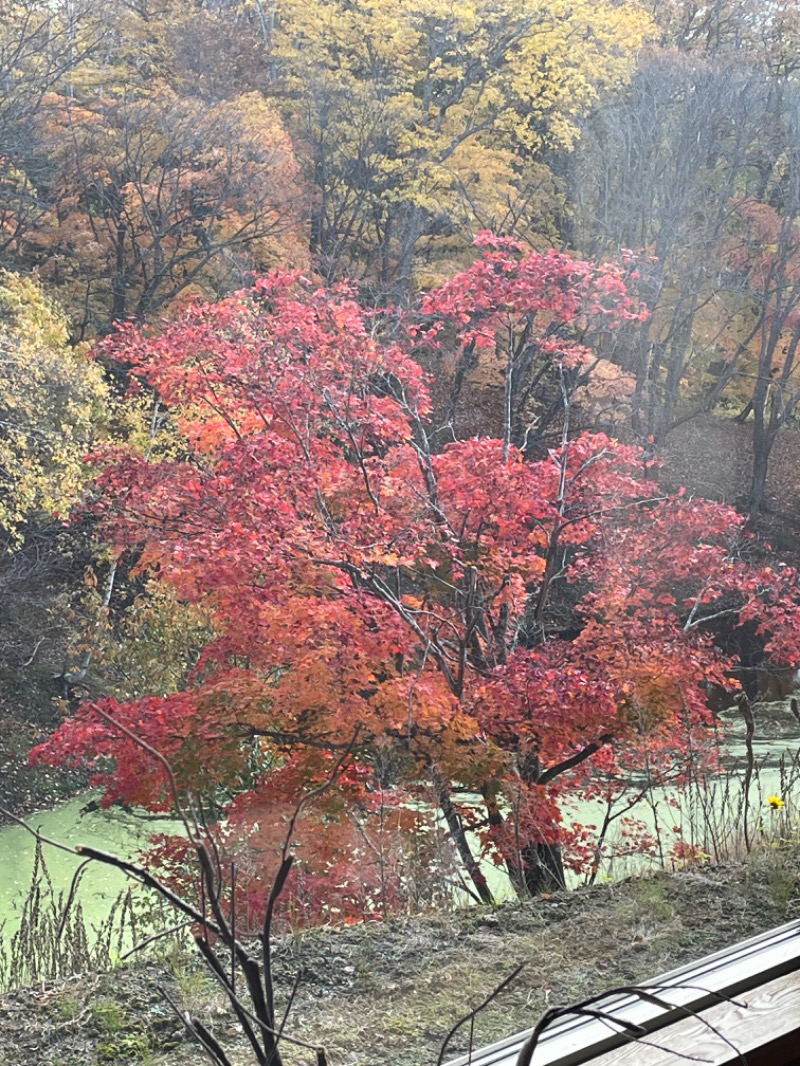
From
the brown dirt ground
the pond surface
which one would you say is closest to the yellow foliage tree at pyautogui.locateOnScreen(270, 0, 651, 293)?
the pond surface

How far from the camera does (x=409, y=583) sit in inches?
79.8

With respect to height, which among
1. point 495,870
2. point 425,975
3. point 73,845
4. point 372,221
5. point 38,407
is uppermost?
point 372,221

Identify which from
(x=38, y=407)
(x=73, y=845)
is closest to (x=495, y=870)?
(x=73, y=845)

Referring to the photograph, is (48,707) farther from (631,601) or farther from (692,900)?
(631,601)

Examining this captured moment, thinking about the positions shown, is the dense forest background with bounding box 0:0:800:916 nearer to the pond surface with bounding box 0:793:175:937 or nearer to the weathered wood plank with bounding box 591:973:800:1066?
the pond surface with bounding box 0:793:175:937

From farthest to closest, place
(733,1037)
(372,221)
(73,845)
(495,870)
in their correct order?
(495,870) → (372,221) → (73,845) → (733,1037)

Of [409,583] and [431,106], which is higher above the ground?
[431,106]

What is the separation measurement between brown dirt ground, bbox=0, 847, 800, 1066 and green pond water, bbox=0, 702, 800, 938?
0.50 feet

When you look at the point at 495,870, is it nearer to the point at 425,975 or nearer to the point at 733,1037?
the point at 425,975

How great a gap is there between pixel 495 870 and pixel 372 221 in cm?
119

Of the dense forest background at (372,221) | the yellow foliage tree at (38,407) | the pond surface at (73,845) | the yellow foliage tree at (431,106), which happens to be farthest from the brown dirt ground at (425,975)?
the yellow foliage tree at (431,106)

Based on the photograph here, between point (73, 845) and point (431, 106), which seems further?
point (431, 106)

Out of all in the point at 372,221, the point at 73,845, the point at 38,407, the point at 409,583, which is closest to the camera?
the point at 73,845

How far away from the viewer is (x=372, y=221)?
1.73 meters
